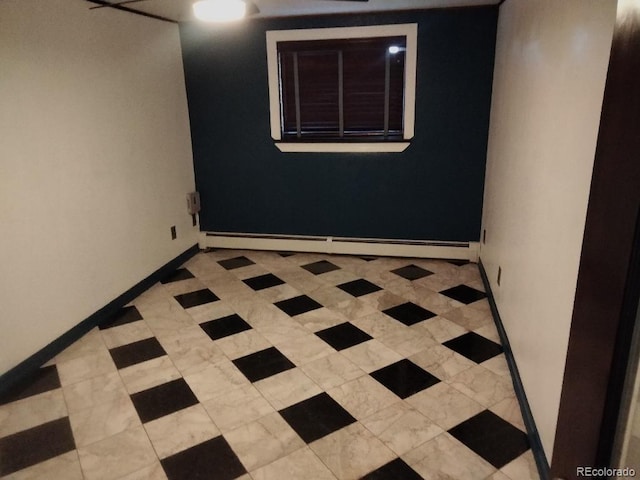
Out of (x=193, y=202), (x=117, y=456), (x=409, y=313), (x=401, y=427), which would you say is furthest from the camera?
(x=193, y=202)

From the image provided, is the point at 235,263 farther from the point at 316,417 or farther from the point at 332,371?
the point at 316,417

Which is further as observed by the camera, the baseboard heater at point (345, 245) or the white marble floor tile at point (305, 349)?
the baseboard heater at point (345, 245)

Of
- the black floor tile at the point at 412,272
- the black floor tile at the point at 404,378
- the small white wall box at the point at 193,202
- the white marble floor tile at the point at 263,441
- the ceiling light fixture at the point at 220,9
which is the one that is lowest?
the white marble floor tile at the point at 263,441

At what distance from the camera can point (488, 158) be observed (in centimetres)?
381

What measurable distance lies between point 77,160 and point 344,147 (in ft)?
7.23

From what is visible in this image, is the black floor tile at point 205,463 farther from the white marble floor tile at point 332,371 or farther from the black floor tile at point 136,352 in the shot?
the black floor tile at point 136,352

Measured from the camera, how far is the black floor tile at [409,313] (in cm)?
308

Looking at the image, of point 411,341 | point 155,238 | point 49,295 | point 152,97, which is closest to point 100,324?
point 49,295

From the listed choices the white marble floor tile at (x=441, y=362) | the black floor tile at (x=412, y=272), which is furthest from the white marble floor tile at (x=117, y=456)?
the black floor tile at (x=412, y=272)

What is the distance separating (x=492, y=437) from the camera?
198 cm

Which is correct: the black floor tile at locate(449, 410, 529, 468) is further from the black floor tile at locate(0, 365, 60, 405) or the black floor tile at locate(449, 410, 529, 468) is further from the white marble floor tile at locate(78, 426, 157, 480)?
the black floor tile at locate(0, 365, 60, 405)

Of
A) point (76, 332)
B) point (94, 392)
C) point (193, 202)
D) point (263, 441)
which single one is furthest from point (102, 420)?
point (193, 202)

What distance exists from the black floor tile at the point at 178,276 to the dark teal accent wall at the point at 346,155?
71 centimetres

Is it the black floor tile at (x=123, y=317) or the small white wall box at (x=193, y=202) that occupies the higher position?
the small white wall box at (x=193, y=202)
